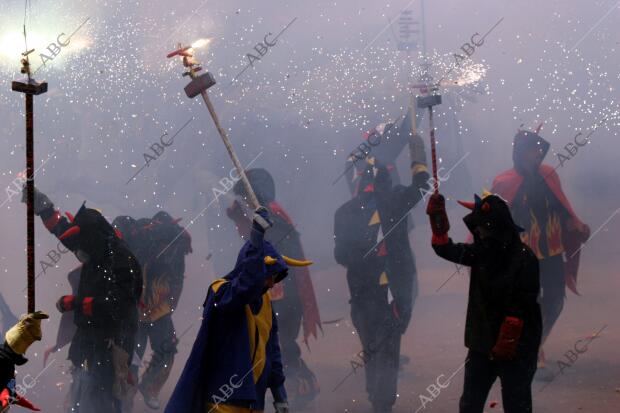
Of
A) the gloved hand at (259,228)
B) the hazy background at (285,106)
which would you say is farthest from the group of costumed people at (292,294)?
the hazy background at (285,106)

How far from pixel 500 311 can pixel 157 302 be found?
287 centimetres

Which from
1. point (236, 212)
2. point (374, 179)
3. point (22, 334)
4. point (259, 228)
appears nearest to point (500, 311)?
point (259, 228)

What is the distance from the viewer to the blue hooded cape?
3062mm

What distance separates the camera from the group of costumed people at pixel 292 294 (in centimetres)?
312

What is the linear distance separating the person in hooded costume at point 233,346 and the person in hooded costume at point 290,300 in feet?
8.57

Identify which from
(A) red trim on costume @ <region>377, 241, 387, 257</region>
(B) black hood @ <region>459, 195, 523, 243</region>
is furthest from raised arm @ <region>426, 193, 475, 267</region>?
(A) red trim on costume @ <region>377, 241, 387, 257</region>

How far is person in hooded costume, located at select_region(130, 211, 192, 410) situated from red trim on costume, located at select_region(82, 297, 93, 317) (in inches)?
41.3

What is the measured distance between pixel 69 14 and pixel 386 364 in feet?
17.2

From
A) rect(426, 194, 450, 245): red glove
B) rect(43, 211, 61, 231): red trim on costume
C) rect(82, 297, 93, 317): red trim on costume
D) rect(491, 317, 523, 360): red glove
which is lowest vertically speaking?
rect(491, 317, 523, 360): red glove

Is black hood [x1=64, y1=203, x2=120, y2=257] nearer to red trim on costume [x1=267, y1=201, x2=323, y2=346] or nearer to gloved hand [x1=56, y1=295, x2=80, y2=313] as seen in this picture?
gloved hand [x1=56, y1=295, x2=80, y2=313]

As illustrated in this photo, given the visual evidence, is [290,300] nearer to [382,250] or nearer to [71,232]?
[382,250]

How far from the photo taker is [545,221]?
5.90m

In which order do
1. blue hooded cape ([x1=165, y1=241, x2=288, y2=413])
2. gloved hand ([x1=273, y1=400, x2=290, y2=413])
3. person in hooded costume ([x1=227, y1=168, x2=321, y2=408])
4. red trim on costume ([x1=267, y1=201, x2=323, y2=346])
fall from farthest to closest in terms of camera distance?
red trim on costume ([x1=267, y1=201, x2=323, y2=346])
person in hooded costume ([x1=227, y1=168, x2=321, y2=408])
gloved hand ([x1=273, y1=400, x2=290, y2=413])
blue hooded cape ([x1=165, y1=241, x2=288, y2=413])

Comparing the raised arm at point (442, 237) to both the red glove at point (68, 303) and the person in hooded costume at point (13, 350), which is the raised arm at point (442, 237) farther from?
the red glove at point (68, 303)
